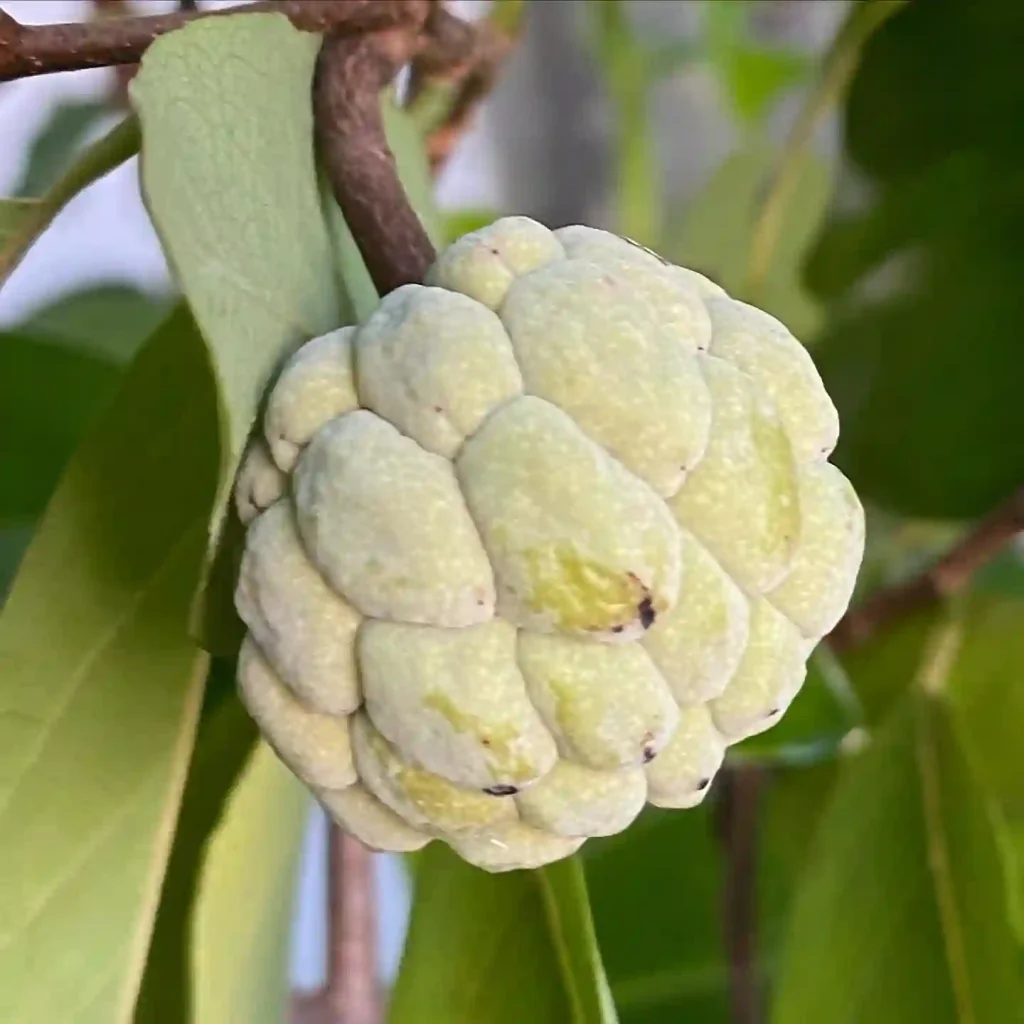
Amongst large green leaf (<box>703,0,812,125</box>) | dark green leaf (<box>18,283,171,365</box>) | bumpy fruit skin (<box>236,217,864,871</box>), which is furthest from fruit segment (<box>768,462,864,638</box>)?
large green leaf (<box>703,0,812,125</box>)

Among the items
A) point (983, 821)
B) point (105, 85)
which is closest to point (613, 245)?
point (983, 821)

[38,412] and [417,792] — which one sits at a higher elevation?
[417,792]

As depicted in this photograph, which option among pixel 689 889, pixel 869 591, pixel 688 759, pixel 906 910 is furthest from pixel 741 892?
pixel 688 759

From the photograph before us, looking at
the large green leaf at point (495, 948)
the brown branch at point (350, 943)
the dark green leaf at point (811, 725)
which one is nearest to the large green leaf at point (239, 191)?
the large green leaf at point (495, 948)

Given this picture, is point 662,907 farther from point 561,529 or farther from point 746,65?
point 746,65

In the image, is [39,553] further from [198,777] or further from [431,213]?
[431,213]

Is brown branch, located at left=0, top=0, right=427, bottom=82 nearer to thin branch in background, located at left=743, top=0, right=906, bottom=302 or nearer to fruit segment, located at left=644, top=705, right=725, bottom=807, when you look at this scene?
fruit segment, located at left=644, top=705, right=725, bottom=807
